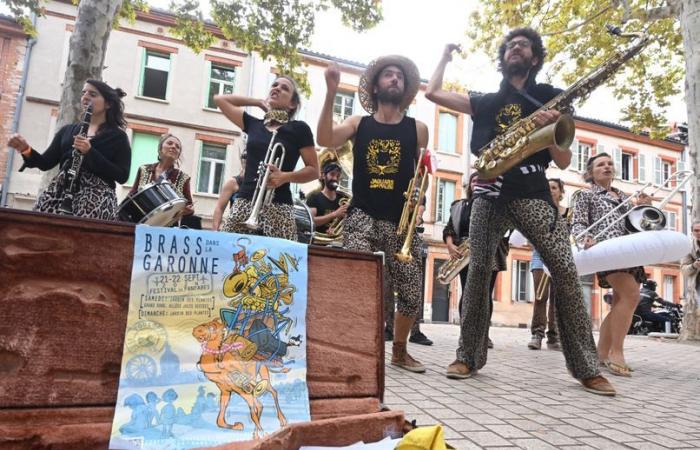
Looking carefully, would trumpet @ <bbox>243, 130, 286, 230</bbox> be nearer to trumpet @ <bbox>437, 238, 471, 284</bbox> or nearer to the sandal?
trumpet @ <bbox>437, 238, 471, 284</bbox>

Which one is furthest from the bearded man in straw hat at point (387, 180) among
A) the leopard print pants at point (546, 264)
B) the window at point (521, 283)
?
the window at point (521, 283)

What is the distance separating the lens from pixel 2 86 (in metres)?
15.9

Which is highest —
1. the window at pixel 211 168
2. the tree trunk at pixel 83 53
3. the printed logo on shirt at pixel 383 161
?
the window at pixel 211 168

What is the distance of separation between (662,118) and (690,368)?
9.78 metres

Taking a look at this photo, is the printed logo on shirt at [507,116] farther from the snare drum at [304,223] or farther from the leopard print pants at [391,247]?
the snare drum at [304,223]

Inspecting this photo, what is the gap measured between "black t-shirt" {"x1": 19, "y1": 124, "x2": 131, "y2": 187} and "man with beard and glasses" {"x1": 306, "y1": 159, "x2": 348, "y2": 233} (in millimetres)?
2841

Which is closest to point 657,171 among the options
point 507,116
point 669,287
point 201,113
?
point 669,287

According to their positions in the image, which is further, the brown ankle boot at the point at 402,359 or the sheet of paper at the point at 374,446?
the brown ankle boot at the point at 402,359

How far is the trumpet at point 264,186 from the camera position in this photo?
3094 millimetres

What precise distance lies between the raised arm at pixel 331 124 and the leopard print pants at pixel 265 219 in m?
0.56

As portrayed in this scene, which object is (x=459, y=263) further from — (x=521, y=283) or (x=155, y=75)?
(x=521, y=283)

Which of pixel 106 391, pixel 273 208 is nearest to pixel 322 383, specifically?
pixel 106 391

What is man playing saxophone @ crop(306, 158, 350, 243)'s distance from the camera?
242 inches

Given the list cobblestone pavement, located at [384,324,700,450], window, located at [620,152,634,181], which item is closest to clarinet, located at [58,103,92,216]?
cobblestone pavement, located at [384,324,700,450]
